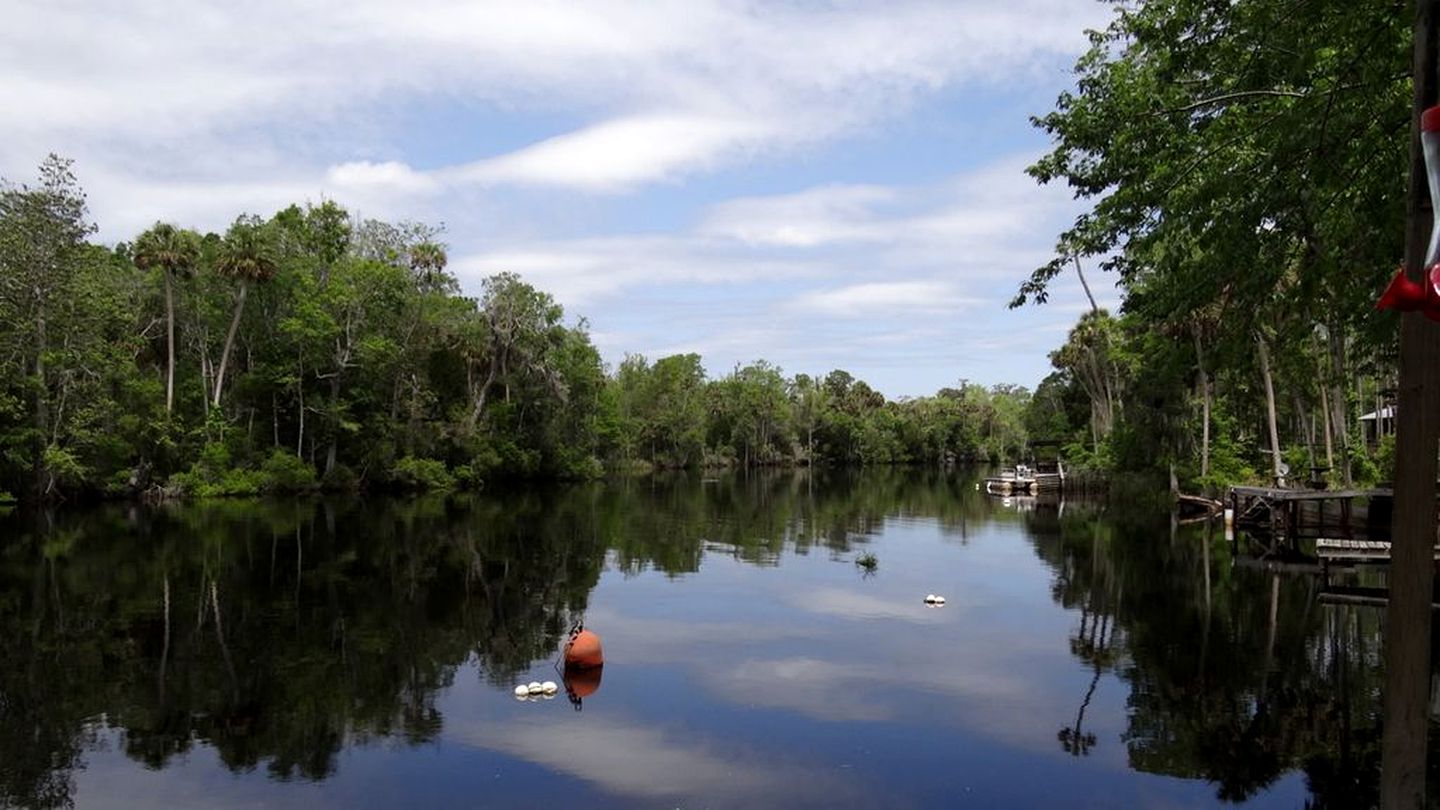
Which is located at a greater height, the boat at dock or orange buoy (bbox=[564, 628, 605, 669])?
the boat at dock

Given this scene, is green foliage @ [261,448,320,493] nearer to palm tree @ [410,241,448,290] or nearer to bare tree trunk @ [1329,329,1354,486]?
palm tree @ [410,241,448,290]

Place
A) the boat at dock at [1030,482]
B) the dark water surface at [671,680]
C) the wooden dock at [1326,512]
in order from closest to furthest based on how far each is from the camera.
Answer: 1. the dark water surface at [671,680]
2. the wooden dock at [1326,512]
3. the boat at dock at [1030,482]

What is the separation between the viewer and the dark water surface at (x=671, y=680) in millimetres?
11609

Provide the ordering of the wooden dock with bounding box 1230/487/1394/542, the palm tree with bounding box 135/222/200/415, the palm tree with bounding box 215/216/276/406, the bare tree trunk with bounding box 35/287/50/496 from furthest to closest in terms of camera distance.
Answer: the palm tree with bounding box 215/216/276/406 < the palm tree with bounding box 135/222/200/415 < the bare tree trunk with bounding box 35/287/50/496 < the wooden dock with bounding box 1230/487/1394/542

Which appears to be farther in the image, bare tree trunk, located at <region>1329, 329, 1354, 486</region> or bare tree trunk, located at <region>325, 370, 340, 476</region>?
bare tree trunk, located at <region>325, 370, 340, 476</region>

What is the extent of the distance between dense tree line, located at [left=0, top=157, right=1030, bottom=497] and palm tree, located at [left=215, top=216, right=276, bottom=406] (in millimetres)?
Result: 122

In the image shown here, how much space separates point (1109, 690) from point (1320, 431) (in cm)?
5536

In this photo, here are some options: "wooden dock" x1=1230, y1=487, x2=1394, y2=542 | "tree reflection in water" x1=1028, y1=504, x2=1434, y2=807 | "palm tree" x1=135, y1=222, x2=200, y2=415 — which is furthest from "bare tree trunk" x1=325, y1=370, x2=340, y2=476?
"wooden dock" x1=1230, y1=487, x2=1394, y2=542

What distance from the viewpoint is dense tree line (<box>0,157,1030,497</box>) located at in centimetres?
4356

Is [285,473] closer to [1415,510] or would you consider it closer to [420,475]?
[420,475]

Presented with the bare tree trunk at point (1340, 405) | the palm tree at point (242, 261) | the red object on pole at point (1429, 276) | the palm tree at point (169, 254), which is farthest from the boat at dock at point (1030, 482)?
the red object on pole at point (1429, 276)

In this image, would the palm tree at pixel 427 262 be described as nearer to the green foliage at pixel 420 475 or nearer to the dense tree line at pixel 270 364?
the dense tree line at pixel 270 364

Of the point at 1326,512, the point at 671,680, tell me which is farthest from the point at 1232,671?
the point at 1326,512

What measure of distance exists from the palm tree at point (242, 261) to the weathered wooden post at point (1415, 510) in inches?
2192
